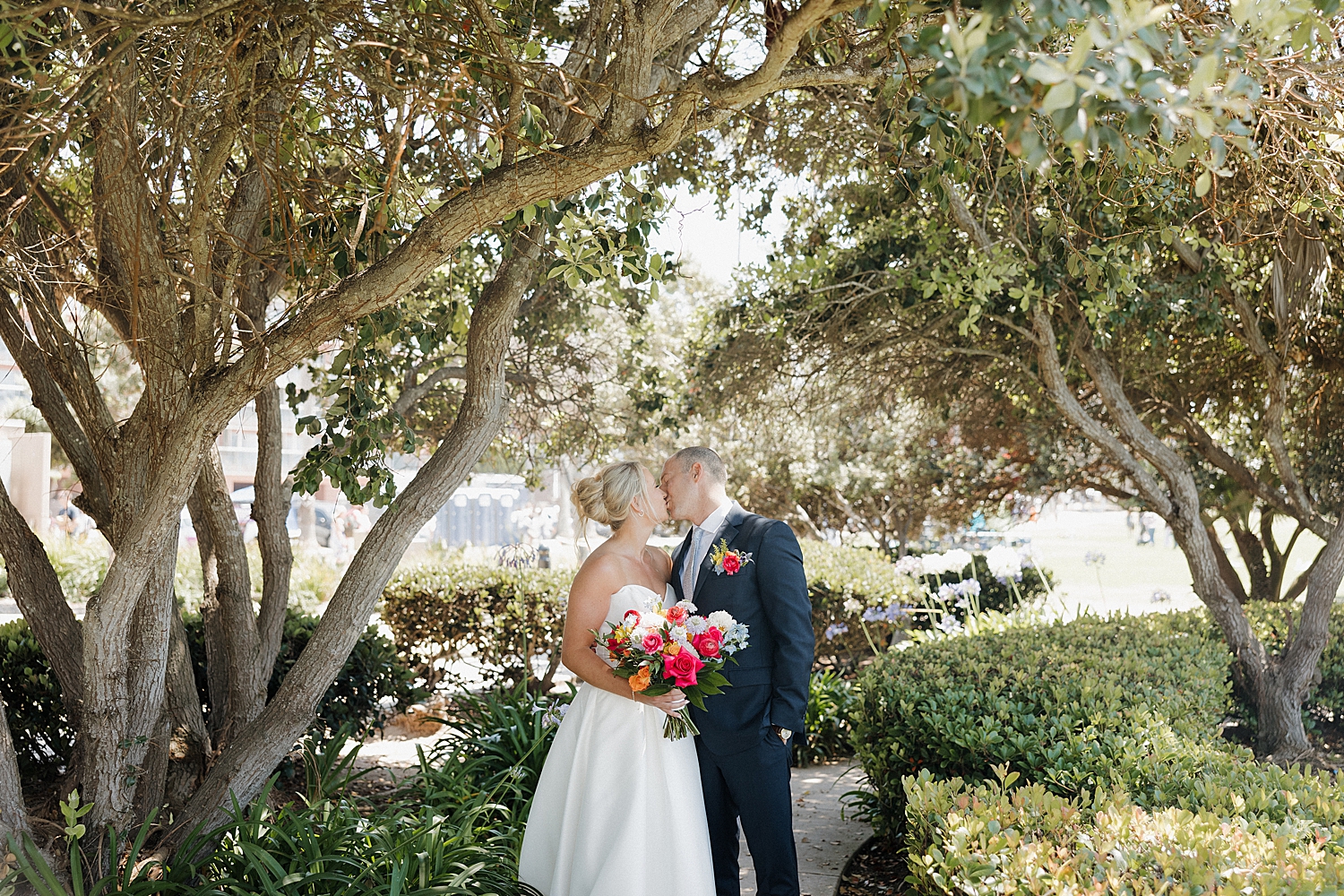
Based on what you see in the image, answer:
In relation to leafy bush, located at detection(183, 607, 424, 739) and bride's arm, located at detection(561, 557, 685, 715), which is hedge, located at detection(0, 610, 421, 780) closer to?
leafy bush, located at detection(183, 607, 424, 739)

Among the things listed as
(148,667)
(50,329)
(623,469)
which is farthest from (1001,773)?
(50,329)

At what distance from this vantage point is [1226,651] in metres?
6.07

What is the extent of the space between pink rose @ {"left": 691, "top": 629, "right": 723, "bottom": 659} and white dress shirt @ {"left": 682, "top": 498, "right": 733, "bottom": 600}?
0.68 m

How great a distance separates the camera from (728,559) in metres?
4.02

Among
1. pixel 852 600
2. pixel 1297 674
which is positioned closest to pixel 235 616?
pixel 852 600

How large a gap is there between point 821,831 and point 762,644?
1993 millimetres

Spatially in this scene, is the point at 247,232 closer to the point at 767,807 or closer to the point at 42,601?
the point at 42,601

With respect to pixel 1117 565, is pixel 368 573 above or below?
above

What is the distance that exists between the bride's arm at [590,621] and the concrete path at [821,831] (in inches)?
59.1

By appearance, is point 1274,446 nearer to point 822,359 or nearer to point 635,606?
point 822,359

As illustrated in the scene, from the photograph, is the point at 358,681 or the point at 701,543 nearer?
the point at 701,543

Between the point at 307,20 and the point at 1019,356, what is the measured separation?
5.81 metres

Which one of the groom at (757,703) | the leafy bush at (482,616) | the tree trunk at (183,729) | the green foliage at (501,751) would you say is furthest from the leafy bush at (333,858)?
the leafy bush at (482,616)

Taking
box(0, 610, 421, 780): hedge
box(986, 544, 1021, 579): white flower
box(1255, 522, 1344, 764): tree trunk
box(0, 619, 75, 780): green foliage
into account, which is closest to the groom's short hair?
box(0, 610, 421, 780): hedge
